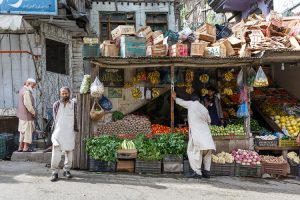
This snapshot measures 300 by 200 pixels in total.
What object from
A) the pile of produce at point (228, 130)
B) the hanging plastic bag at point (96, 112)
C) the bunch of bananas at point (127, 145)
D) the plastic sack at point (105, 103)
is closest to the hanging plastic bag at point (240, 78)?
the pile of produce at point (228, 130)

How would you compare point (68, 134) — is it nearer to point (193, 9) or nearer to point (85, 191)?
point (85, 191)

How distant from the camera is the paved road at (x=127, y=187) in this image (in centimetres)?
702

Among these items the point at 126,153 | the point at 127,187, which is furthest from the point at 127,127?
the point at 127,187

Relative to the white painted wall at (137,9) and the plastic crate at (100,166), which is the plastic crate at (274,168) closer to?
the plastic crate at (100,166)

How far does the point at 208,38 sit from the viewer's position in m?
10.2

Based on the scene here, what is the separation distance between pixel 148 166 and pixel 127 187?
1516 millimetres

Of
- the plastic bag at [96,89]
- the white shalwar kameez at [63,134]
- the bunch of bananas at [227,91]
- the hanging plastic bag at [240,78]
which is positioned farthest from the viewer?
the bunch of bananas at [227,91]

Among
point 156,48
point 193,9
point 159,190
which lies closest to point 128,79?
point 156,48

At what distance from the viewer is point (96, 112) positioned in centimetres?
909

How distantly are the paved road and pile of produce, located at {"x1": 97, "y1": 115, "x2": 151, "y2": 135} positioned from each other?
114 centimetres

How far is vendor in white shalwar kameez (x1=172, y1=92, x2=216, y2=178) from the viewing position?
8.76 m

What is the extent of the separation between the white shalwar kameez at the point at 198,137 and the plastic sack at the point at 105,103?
5.91 feet

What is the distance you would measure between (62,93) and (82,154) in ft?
6.47

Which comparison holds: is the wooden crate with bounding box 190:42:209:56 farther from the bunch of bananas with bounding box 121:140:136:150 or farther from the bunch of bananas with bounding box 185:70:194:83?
the bunch of bananas with bounding box 121:140:136:150
